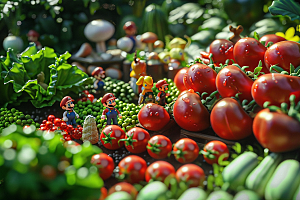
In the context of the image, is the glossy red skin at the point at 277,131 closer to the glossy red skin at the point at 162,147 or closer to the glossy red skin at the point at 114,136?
the glossy red skin at the point at 162,147

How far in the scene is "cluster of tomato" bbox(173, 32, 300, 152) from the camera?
84 centimetres

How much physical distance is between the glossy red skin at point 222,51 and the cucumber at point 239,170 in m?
0.62

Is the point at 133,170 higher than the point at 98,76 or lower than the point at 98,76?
higher

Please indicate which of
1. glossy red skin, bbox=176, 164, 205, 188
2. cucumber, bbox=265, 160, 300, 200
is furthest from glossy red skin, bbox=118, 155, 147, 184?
cucumber, bbox=265, 160, 300, 200

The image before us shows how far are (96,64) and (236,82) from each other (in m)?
1.60

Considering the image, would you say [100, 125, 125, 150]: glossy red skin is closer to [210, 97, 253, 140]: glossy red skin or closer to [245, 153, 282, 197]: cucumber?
[210, 97, 253, 140]: glossy red skin

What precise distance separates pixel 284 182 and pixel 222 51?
2.58ft

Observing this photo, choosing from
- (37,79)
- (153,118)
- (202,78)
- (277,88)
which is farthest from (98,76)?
(277,88)

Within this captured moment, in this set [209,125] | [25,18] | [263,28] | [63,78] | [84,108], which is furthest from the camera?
[25,18]

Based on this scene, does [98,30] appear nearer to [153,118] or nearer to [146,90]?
[146,90]

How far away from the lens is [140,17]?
9.50ft

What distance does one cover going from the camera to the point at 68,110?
53.6 inches

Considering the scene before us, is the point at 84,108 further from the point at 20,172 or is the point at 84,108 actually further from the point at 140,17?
the point at 140,17

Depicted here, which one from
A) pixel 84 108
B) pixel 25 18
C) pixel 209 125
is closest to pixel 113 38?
pixel 25 18
